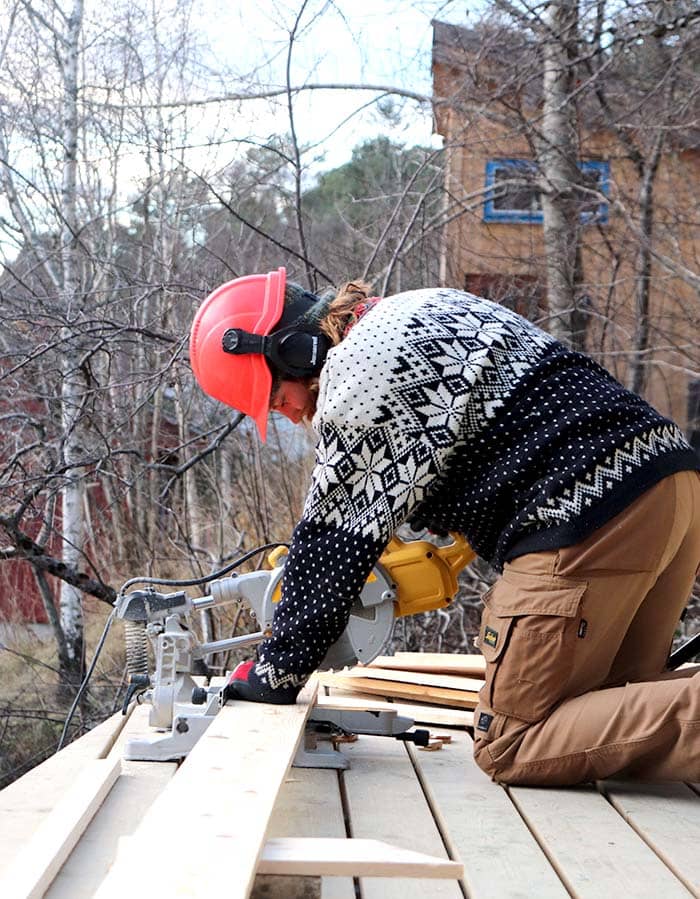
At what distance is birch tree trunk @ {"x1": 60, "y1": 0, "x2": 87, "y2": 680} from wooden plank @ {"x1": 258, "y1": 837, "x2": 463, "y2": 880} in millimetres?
3601

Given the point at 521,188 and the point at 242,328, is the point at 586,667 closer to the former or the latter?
the point at 242,328

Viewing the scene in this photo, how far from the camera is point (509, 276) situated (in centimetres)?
845

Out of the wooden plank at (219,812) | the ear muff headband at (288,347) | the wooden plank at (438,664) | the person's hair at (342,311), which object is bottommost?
the wooden plank at (438,664)

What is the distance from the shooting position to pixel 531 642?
275 cm

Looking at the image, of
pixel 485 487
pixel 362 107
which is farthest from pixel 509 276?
pixel 485 487

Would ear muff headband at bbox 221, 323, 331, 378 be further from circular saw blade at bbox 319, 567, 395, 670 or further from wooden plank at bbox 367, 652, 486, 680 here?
wooden plank at bbox 367, 652, 486, 680

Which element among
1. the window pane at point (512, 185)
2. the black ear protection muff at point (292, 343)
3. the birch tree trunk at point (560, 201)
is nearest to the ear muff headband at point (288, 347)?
the black ear protection muff at point (292, 343)

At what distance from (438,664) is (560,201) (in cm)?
490

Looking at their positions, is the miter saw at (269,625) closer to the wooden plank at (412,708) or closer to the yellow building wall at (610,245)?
the wooden plank at (412,708)

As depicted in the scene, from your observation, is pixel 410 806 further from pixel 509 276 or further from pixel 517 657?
pixel 509 276

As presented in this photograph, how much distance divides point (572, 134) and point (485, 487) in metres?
6.05

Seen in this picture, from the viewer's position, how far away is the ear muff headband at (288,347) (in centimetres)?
303

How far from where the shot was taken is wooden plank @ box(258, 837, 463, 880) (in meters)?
1.73

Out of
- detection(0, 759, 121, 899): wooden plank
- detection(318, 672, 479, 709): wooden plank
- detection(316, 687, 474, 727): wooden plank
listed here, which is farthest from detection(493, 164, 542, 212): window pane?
detection(0, 759, 121, 899): wooden plank
